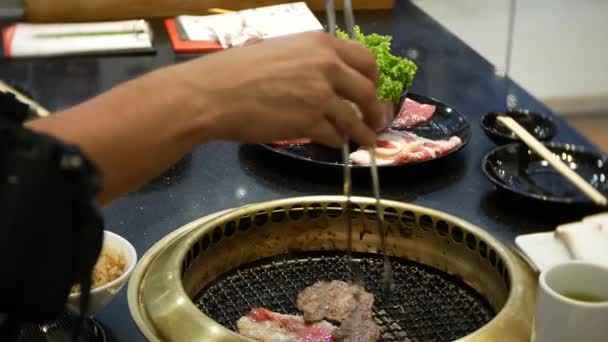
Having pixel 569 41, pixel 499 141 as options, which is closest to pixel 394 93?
pixel 499 141

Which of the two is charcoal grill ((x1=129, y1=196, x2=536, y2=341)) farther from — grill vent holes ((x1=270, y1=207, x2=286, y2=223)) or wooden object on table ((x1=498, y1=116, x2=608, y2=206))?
wooden object on table ((x1=498, y1=116, x2=608, y2=206))

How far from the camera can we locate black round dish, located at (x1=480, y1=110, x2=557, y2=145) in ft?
6.10

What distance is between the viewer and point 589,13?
4293 mm

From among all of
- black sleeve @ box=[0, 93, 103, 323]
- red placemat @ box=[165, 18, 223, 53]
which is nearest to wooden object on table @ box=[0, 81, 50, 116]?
black sleeve @ box=[0, 93, 103, 323]

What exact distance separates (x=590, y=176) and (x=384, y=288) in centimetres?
57

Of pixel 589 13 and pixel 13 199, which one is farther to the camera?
pixel 589 13

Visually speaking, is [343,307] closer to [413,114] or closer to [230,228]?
[230,228]

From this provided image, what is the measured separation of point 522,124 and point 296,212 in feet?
2.34

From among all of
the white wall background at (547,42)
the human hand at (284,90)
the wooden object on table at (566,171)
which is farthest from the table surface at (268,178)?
the white wall background at (547,42)

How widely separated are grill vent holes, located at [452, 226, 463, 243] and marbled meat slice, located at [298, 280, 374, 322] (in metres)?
0.18

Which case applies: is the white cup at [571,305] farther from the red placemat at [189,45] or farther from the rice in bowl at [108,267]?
the red placemat at [189,45]

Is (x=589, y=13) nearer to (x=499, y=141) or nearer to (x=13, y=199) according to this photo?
(x=499, y=141)

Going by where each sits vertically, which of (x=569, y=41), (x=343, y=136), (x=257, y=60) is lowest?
(x=569, y=41)

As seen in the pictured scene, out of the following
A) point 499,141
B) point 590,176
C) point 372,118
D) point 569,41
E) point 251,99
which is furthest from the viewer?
point 569,41
